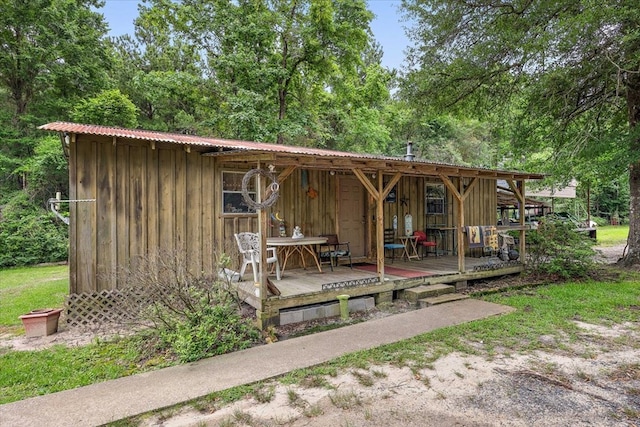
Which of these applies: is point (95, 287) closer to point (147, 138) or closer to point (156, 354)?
point (156, 354)

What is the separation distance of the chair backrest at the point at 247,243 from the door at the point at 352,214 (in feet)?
9.05

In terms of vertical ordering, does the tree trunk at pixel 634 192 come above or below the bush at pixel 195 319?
above

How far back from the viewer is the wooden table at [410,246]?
901 centimetres

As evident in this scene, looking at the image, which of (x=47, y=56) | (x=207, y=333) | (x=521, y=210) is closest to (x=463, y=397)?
(x=207, y=333)

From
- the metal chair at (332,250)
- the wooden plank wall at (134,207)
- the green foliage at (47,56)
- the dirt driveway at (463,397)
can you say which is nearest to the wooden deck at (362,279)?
the metal chair at (332,250)

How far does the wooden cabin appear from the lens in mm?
5387

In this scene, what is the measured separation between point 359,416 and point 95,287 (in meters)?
4.71

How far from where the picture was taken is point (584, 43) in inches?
287

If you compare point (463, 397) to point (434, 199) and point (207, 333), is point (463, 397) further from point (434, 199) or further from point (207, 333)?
point (434, 199)

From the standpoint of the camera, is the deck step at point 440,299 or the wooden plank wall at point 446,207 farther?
the wooden plank wall at point 446,207

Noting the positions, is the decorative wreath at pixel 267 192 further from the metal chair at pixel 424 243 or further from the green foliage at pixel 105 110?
the green foliage at pixel 105 110

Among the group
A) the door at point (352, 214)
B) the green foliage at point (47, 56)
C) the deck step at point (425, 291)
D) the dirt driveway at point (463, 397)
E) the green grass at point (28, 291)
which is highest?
the green foliage at point (47, 56)

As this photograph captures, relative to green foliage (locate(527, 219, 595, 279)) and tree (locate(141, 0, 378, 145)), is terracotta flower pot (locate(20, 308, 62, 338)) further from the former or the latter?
tree (locate(141, 0, 378, 145))

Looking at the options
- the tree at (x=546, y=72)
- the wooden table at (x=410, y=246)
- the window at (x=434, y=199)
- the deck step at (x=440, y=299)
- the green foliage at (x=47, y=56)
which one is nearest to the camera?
the deck step at (x=440, y=299)
